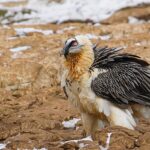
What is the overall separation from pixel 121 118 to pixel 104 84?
0.59 m

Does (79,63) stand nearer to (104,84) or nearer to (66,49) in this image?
(66,49)

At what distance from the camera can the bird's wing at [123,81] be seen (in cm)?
1017

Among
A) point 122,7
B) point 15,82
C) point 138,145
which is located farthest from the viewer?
point 122,7

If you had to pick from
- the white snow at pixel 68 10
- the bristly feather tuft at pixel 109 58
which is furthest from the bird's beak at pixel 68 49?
the white snow at pixel 68 10

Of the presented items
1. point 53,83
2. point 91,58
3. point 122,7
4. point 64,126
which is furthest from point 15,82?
point 122,7

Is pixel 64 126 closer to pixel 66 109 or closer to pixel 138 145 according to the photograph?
pixel 66 109

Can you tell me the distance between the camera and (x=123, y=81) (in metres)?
10.4

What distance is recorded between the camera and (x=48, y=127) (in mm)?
11477

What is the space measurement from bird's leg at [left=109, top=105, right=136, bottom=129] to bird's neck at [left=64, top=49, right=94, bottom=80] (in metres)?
0.74

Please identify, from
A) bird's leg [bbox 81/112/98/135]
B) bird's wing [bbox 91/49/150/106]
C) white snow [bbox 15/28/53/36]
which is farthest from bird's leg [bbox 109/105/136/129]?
white snow [bbox 15/28/53/36]

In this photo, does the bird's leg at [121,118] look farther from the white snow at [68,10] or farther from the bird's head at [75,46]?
the white snow at [68,10]

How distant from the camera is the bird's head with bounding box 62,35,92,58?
10312mm

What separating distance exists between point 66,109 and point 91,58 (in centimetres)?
272

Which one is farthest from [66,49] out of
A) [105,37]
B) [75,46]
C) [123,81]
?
[105,37]
